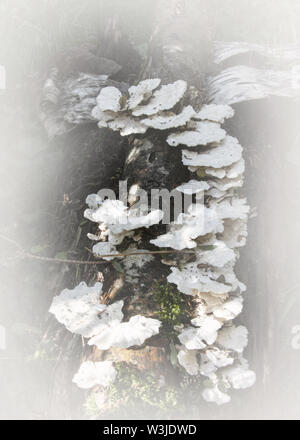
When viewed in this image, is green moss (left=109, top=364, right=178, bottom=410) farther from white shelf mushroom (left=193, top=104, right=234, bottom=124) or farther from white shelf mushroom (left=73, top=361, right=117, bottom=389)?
white shelf mushroom (left=193, top=104, right=234, bottom=124)

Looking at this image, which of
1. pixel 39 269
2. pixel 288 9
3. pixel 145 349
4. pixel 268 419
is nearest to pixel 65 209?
pixel 39 269

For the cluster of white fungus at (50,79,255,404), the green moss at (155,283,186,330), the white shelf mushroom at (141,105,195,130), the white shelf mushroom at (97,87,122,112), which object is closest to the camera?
the cluster of white fungus at (50,79,255,404)

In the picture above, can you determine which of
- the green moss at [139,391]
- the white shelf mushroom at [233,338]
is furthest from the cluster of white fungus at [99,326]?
the white shelf mushroom at [233,338]

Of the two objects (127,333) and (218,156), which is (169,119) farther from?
(127,333)

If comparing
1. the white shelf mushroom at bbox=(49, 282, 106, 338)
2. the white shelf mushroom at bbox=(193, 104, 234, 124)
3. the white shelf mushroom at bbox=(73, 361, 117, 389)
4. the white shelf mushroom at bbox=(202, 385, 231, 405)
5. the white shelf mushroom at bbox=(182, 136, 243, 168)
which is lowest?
the white shelf mushroom at bbox=(202, 385, 231, 405)

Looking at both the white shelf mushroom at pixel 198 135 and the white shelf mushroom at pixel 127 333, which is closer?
the white shelf mushroom at pixel 127 333

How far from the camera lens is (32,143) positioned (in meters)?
5.22

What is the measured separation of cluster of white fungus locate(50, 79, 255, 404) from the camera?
226 cm

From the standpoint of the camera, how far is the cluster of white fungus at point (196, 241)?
2.26m

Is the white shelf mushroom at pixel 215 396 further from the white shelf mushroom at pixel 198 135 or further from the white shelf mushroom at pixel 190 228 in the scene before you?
the white shelf mushroom at pixel 198 135

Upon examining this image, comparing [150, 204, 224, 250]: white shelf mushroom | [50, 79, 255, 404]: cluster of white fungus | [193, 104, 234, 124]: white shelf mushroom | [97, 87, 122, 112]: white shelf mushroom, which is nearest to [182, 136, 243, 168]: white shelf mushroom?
[50, 79, 255, 404]: cluster of white fungus

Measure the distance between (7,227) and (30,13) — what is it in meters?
4.78

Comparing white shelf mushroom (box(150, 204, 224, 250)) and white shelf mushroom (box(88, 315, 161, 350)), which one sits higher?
white shelf mushroom (box(150, 204, 224, 250))
